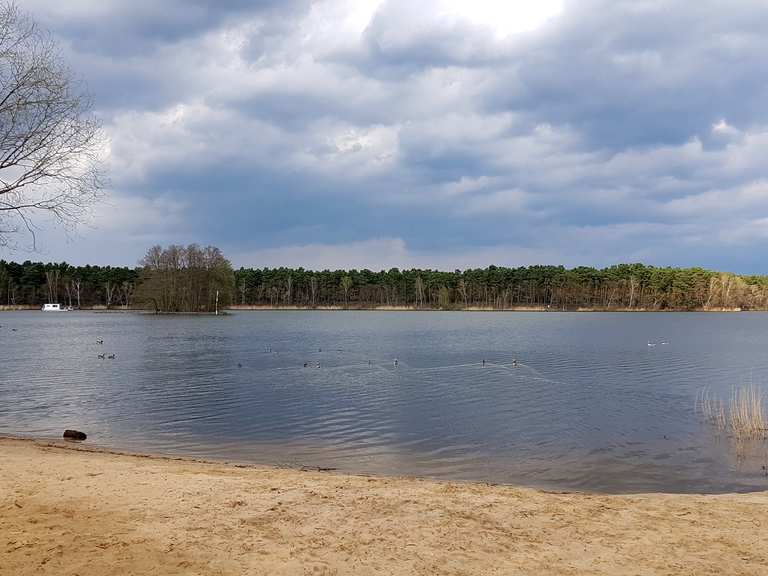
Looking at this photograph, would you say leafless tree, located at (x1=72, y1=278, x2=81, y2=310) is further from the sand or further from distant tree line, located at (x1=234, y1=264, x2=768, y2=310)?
the sand

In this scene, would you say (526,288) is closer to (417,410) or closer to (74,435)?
(417,410)

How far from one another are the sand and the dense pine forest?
15248cm

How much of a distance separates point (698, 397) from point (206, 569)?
24673mm

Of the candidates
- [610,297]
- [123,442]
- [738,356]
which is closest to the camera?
[123,442]

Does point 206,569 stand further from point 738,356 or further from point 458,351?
point 738,356

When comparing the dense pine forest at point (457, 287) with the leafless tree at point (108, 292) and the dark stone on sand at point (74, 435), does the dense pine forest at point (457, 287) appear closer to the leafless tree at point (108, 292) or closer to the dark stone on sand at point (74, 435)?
the leafless tree at point (108, 292)

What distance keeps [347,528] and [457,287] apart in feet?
592

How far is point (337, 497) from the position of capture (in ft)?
31.5

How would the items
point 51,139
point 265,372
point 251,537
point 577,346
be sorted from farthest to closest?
point 577,346 → point 265,372 → point 51,139 → point 251,537

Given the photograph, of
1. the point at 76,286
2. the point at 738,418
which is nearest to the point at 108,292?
the point at 76,286

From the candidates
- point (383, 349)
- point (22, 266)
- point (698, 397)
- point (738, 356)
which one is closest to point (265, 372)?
point (383, 349)

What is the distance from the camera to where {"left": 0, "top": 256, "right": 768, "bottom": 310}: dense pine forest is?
17150 cm

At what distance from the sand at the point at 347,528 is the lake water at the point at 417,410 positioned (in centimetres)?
374

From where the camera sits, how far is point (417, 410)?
22.5 metres
